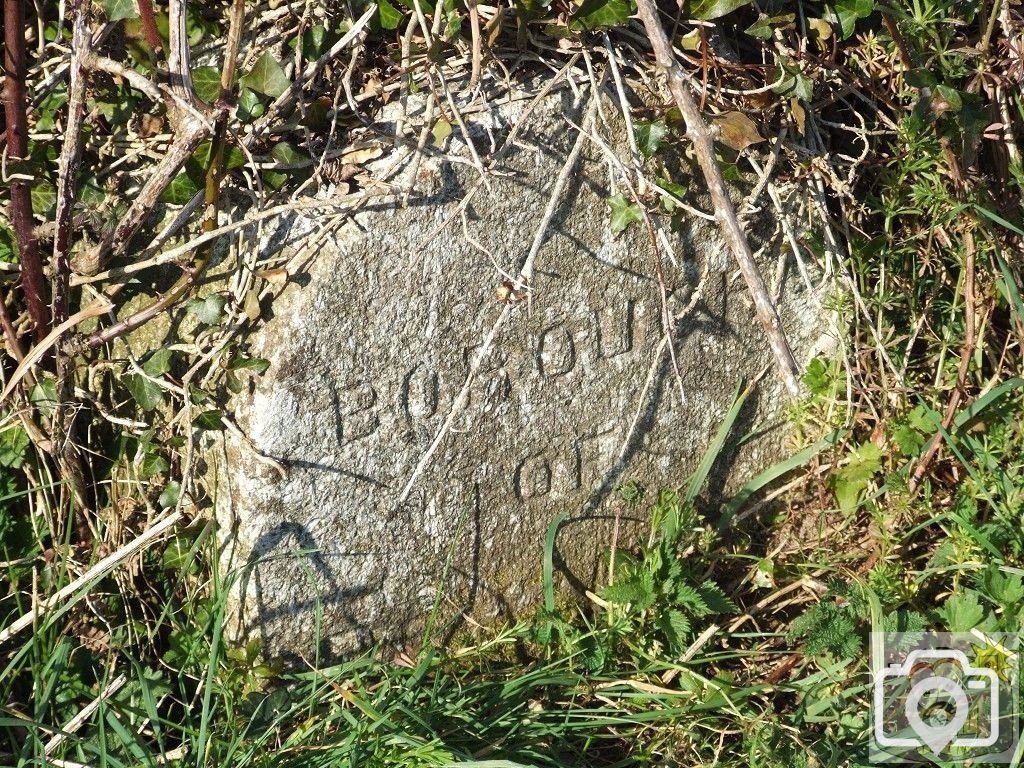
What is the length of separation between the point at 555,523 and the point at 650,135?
0.84 meters

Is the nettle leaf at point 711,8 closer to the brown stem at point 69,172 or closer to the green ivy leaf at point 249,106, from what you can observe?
the green ivy leaf at point 249,106

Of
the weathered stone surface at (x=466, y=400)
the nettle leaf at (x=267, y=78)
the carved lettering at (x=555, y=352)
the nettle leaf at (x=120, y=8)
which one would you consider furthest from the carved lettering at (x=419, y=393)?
the nettle leaf at (x=120, y=8)

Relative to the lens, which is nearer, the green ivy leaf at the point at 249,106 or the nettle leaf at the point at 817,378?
the green ivy leaf at the point at 249,106

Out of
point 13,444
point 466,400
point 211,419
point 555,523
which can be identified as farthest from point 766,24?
point 13,444

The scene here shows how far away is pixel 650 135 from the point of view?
2.06 m

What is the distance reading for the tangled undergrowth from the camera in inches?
73.5

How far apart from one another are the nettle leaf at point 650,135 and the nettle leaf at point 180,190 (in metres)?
0.88

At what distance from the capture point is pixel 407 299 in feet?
6.45

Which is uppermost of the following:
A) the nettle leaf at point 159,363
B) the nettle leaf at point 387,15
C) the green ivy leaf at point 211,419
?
the nettle leaf at point 387,15

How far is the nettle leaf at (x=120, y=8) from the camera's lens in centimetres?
180

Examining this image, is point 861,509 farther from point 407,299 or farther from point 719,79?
point 407,299

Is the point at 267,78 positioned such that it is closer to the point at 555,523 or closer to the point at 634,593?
the point at 555,523

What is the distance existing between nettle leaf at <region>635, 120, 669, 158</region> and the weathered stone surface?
0.05 m

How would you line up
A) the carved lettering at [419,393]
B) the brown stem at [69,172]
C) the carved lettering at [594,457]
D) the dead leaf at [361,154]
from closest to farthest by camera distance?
the brown stem at [69,172], the dead leaf at [361,154], the carved lettering at [419,393], the carved lettering at [594,457]
